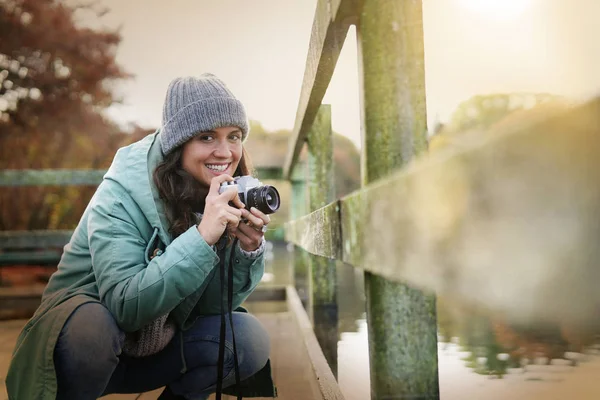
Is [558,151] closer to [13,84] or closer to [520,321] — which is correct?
[520,321]

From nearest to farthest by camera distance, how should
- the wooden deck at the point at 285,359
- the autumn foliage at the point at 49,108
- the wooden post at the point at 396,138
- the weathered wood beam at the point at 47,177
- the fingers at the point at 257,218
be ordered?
the wooden post at the point at 396,138, the fingers at the point at 257,218, the wooden deck at the point at 285,359, the weathered wood beam at the point at 47,177, the autumn foliage at the point at 49,108

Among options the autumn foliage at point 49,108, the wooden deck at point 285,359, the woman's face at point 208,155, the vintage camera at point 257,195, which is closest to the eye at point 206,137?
the woman's face at point 208,155

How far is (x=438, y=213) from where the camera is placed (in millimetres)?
385

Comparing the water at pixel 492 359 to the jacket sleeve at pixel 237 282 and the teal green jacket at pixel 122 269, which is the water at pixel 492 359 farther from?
the teal green jacket at pixel 122 269

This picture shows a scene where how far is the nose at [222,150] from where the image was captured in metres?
1.24

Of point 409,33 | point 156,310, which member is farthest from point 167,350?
point 409,33

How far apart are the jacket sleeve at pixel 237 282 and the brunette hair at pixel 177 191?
152 millimetres

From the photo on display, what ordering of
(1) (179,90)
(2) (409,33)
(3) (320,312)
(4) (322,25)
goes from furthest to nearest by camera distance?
(3) (320,312), (1) (179,90), (4) (322,25), (2) (409,33)

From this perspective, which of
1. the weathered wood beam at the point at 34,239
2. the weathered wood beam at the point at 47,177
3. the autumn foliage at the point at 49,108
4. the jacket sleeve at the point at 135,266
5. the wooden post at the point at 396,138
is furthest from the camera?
the autumn foliage at the point at 49,108

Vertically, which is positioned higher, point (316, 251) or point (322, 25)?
point (322, 25)

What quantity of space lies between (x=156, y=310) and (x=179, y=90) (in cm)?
52

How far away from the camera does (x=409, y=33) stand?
2.48ft

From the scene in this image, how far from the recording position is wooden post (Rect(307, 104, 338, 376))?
8.34 feet

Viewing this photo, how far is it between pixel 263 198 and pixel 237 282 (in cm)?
31
